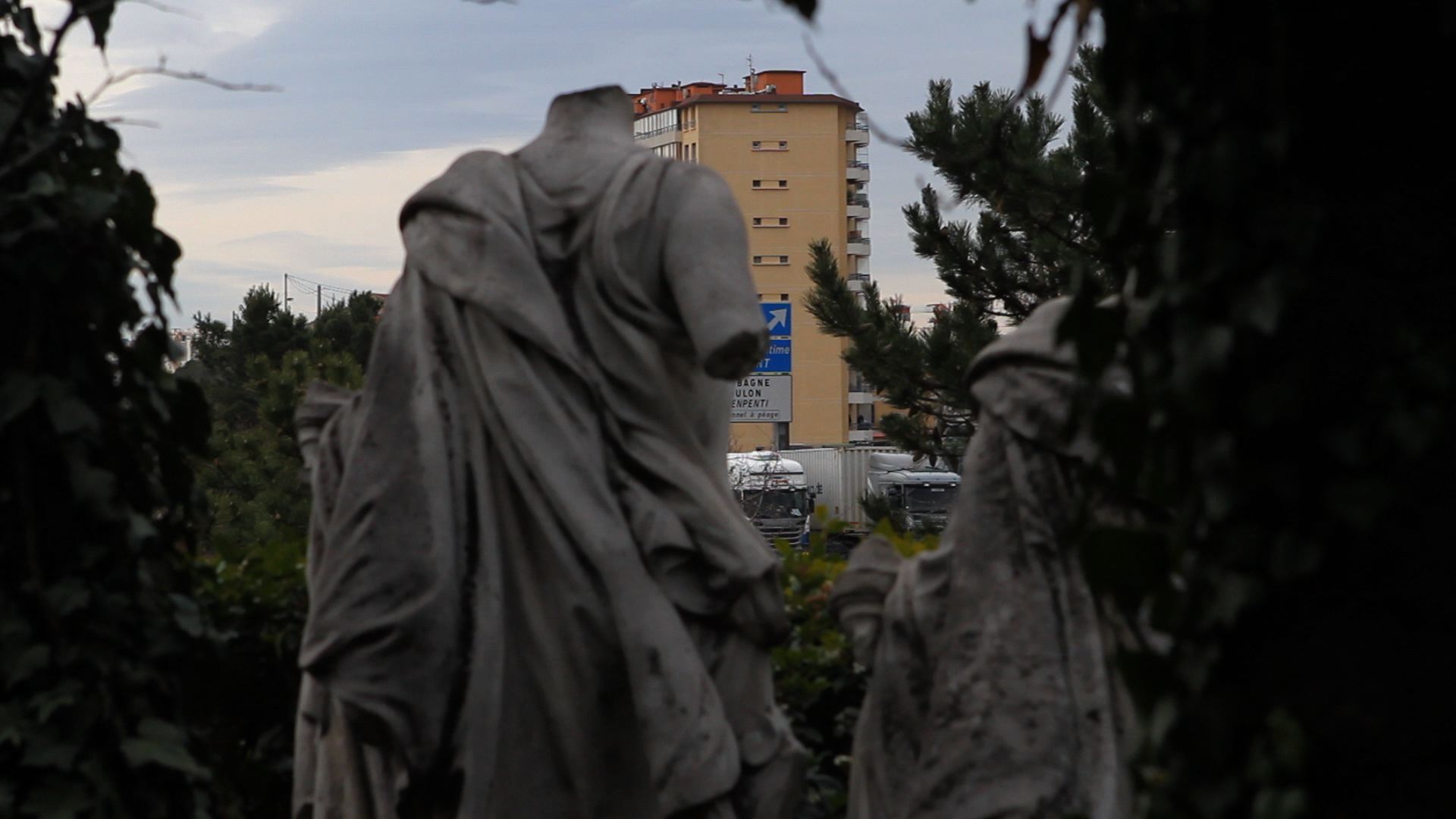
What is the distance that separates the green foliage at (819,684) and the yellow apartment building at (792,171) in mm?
59240

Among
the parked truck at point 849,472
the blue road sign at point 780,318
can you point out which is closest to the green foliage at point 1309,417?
the blue road sign at point 780,318

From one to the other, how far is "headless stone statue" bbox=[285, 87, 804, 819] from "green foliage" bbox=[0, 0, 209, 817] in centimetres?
103

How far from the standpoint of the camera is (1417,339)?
5.99 feet

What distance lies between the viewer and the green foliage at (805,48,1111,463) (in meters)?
13.3

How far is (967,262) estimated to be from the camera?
14.0 metres

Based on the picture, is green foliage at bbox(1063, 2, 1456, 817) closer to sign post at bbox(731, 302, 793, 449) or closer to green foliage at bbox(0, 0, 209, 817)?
green foliage at bbox(0, 0, 209, 817)

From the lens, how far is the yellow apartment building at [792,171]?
67188 millimetres

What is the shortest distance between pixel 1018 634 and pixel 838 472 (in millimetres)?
43567

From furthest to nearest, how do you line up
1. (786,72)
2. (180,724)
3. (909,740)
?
(786,72), (909,740), (180,724)

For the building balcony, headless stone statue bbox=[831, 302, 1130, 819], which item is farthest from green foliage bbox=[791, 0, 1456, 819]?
the building balcony

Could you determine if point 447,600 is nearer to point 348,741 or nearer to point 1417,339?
point 348,741

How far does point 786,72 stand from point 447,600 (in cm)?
6356

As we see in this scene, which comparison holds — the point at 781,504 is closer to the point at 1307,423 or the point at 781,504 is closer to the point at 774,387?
the point at 774,387

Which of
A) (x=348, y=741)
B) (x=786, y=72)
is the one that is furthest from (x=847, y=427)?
(x=348, y=741)
